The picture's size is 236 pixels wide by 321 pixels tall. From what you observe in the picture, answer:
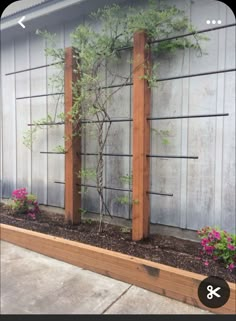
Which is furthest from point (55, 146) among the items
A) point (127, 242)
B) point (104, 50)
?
point (127, 242)

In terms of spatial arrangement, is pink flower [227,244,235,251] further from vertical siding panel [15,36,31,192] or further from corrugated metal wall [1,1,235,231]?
vertical siding panel [15,36,31,192]

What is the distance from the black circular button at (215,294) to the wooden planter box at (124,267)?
0.08 feet

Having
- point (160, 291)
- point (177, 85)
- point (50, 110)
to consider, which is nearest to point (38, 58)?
point (50, 110)

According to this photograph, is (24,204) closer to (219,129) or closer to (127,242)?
(127,242)

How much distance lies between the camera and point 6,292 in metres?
1.40

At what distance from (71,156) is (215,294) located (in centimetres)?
149

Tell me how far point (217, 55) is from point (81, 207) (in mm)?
1589

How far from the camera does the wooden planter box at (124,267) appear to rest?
4.29 ft

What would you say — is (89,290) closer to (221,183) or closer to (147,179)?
(147,179)

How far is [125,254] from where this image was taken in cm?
164

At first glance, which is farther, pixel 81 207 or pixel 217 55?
pixel 81 207

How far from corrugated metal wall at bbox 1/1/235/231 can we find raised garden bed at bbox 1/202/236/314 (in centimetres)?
24

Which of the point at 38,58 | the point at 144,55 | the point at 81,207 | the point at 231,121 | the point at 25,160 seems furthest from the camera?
the point at 25,160

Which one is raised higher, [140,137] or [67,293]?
[140,137]
